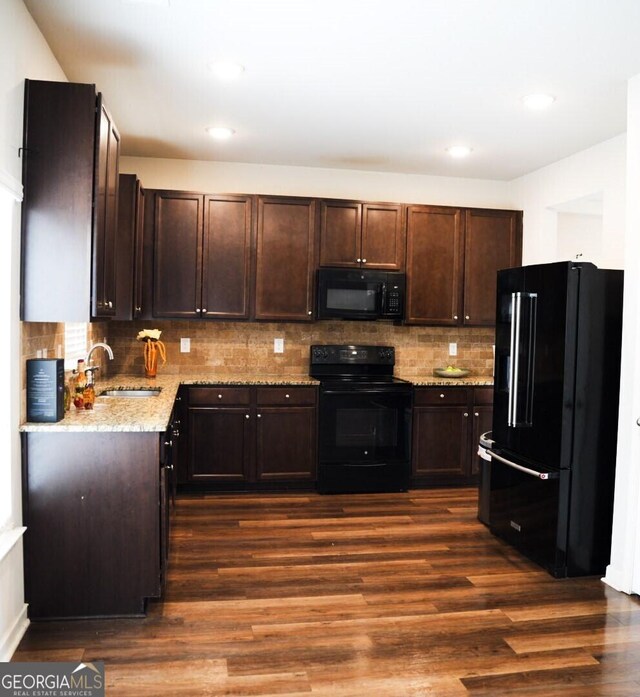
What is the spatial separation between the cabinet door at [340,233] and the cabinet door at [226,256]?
60cm

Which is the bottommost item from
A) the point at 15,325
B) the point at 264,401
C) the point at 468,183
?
the point at 264,401

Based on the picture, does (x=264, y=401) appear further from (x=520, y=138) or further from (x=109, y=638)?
(x=520, y=138)

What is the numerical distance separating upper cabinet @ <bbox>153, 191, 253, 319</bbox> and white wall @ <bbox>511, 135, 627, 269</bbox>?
2.36 metres

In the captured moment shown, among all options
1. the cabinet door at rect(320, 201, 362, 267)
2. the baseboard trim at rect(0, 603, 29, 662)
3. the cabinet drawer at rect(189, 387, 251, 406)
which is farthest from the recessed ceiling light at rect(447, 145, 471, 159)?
the baseboard trim at rect(0, 603, 29, 662)

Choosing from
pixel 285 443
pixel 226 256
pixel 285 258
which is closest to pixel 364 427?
pixel 285 443

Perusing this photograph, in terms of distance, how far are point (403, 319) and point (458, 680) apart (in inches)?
126

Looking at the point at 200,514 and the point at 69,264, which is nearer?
the point at 69,264

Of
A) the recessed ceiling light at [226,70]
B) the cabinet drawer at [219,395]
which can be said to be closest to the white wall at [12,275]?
the recessed ceiling light at [226,70]

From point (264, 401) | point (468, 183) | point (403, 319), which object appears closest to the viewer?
point (264, 401)

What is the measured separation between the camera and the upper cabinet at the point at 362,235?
16.5 feet

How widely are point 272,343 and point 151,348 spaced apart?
103cm

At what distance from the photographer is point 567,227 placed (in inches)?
211

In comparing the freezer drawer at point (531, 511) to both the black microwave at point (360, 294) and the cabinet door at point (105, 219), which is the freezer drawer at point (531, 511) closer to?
the black microwave at point (360, 294)

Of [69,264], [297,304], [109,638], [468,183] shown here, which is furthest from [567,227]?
[109,638]
